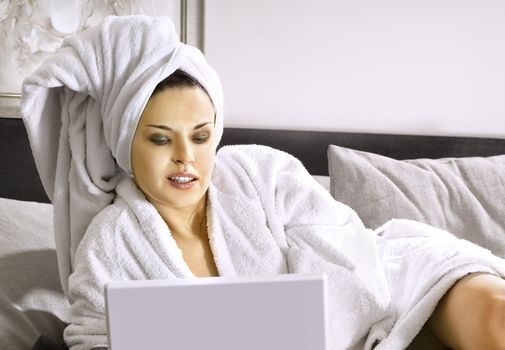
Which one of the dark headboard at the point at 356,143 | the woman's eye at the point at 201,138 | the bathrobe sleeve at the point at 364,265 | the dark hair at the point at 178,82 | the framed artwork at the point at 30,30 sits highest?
the dark hair at the point at 178,82

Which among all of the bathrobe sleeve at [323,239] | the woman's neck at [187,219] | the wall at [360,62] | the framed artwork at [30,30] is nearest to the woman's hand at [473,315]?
the bathrobe sleeve at [323,239]

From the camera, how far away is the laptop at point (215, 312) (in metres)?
0.75

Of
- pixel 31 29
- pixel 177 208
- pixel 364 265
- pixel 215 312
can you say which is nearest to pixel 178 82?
pixel 177 208

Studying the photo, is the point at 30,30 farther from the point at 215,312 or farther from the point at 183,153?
the point at 215,312

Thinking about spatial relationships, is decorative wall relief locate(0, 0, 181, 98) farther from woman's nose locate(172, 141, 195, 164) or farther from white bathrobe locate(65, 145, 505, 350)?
woman's nose locate(172, 141, 195, 164)

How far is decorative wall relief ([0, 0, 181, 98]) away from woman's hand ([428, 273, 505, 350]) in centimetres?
150

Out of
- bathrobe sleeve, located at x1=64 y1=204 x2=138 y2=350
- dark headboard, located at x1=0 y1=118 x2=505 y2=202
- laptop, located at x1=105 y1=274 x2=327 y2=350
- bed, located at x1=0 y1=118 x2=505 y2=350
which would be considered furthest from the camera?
dark headboard, located at x1=0 y1=118 x2=505 y2=202

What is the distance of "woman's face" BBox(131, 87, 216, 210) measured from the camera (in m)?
1.40

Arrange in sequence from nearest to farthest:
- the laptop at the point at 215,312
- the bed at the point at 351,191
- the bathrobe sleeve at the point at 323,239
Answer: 1. the laptop at the point at 215,312
2. the bathrobe sleeve at the point at 323,239
3. the bed at the point at 351,191

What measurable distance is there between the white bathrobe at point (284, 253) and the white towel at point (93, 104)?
7cm

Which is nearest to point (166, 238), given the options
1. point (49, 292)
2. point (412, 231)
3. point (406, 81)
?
point (49, 292)

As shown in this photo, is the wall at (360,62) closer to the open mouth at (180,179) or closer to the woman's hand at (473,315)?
the open mouth at (180,179)

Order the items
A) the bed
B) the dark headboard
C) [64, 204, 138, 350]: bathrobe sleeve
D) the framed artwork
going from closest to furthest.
→ [64, 204, 138, 350]: bathrobe sleeve
the bed
the framed artwork
the dark headboard

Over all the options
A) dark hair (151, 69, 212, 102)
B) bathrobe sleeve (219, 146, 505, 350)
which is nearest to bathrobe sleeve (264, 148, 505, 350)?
bathrobe sleeve (219, 146, 505, 350)
